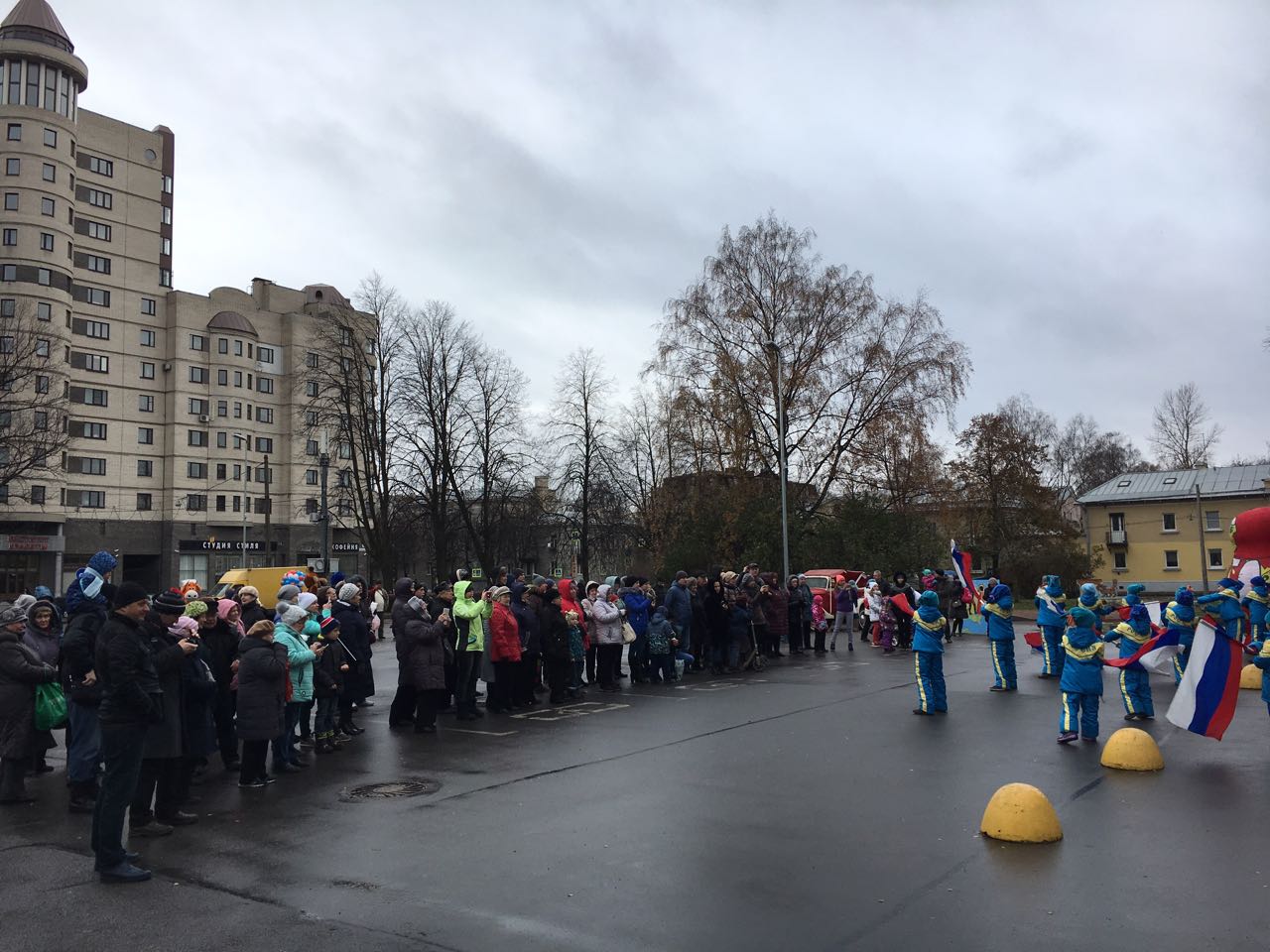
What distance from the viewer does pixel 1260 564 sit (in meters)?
15.1

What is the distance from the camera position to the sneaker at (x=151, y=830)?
746 centimetres

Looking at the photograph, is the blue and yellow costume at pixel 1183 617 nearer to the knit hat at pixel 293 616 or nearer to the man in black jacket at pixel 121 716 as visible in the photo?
the knit hat at pixel 293 616

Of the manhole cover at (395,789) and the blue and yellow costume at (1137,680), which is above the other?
the blue and yellow costume at (1137,680)

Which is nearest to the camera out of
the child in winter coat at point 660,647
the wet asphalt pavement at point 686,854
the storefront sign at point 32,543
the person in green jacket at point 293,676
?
the wet asphalt pavement at point 686,854

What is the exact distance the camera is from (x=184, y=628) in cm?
958

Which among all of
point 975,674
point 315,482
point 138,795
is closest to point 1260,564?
point 975,674

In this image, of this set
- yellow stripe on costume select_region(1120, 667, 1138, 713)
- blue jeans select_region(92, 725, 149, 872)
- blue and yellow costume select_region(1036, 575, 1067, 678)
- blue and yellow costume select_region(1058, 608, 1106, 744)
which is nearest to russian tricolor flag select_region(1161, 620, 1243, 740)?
blue and yellow costume select_region(1058, 608, 1106, 744)

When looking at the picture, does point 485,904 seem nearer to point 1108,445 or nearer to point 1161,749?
point 1161,749

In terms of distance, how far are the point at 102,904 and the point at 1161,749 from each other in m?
9.83

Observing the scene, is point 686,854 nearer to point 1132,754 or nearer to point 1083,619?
point 1132,754

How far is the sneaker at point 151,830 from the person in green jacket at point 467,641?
5.69m

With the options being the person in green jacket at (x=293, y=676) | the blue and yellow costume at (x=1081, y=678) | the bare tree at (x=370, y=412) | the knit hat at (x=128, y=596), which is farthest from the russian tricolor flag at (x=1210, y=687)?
the bare tree at (x=370, y=412)

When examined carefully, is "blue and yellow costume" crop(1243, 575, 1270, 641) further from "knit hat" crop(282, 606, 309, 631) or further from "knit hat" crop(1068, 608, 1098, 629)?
"knit hat" crop(282, 606, 309, 631)

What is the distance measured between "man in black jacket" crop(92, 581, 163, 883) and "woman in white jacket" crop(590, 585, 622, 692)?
9.94m
